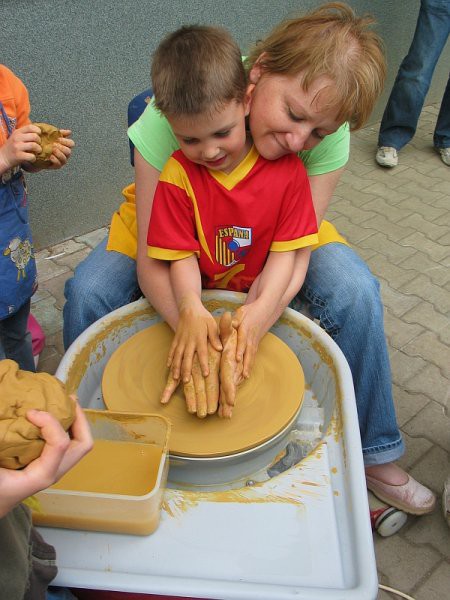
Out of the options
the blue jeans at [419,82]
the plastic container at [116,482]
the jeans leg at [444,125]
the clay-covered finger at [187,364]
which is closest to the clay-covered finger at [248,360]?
the clay-covered finger at [187,364]

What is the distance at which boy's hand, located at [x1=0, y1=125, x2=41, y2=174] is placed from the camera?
4.52 feet

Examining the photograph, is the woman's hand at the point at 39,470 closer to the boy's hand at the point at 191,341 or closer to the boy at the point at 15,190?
the boy's hand at the point at 191,341

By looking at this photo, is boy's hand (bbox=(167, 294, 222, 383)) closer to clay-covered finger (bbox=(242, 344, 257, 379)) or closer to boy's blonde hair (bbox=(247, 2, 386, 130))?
clay-covered finger (bbox=(242, 344, 257, 379))

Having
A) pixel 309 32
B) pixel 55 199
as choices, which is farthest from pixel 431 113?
pixel 309 32

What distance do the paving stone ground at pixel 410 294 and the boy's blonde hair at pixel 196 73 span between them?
1.30 m

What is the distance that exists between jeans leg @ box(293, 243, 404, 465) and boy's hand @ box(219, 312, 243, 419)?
0.37m

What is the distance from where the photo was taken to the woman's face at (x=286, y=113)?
124cm

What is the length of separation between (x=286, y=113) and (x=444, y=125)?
2.92 m

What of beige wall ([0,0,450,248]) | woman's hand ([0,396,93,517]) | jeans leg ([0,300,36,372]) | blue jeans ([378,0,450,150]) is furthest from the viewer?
blue jeans ([378,0,450,150])

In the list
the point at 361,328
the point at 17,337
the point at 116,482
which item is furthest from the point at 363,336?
the point at 17,337

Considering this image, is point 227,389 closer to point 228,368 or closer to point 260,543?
point 228,368

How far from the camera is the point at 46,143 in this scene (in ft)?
4.87

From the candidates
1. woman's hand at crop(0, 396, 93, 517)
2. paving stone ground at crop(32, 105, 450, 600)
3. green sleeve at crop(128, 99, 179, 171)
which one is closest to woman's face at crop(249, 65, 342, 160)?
green sleeve at crop(128, 99, 179, 171)

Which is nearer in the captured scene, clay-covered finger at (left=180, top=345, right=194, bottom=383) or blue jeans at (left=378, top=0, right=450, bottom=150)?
clay-covered finger at (left=180, top=345, right=194, bottom=383)
